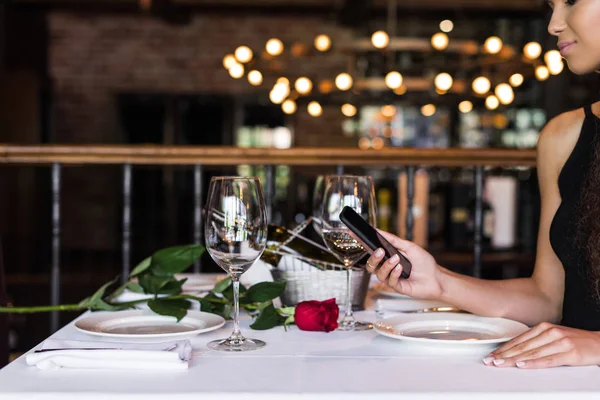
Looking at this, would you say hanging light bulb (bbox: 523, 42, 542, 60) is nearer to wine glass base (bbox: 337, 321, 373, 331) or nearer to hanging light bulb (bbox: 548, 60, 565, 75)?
hanging light bulb (bbox: 548, 60, 565, 75)

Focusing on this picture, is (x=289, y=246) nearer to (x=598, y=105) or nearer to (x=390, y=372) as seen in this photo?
(x=390, y=372)

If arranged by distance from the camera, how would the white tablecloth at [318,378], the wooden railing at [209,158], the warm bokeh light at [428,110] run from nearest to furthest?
the white tablecloth at [318,378], the wooden railing at [209,158], the warm bokeh light at [428,110]

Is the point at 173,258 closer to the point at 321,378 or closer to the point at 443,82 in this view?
the point at 321,378

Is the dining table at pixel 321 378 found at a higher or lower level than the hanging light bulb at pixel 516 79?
lower

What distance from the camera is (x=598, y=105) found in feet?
4.54

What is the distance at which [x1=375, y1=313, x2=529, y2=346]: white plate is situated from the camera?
1057 millimetres

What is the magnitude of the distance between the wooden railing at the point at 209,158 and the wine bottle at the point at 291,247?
1.01 m

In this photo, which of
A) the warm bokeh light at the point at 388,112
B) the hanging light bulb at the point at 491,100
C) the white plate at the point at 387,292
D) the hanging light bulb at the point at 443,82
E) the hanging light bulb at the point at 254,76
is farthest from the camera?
the warm bokeh light at the point at 388,112

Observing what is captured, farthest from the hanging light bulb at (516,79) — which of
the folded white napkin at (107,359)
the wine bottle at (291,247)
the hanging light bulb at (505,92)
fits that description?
the folded white napkin at (107,359)

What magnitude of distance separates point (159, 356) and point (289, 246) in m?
0.44

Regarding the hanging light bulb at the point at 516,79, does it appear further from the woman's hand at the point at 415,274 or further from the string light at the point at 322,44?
the woman's hand at the point at 415,274

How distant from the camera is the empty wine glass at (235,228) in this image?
990 mm

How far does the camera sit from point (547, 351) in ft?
3.03

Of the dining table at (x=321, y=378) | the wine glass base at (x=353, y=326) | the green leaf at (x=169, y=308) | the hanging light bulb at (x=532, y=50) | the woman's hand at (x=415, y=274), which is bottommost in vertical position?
the dining table at (x=321, y=378)
